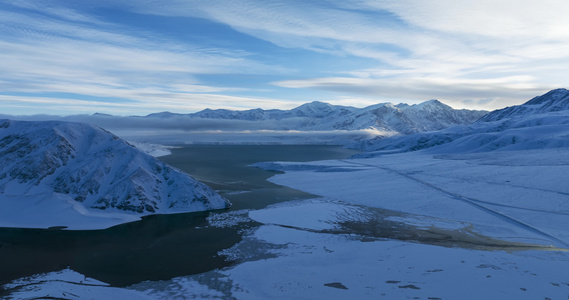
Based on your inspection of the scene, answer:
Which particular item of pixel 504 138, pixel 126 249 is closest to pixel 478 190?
pixel 126 249

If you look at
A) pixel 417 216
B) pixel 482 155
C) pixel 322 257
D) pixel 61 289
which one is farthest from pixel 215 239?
pixel 482 155

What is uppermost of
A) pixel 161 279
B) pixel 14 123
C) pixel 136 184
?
pixel 14 123

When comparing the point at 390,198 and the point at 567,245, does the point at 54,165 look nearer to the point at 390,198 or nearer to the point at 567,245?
the point at 390,198

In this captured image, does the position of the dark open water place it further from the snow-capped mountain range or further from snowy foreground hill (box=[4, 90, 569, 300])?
the snow-capped mountain range

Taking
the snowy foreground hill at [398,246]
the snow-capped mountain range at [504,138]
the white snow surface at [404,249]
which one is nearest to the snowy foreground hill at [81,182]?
the snowy foreground hill at [398,246]

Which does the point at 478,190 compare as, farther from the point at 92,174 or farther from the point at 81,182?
the point at 81,182

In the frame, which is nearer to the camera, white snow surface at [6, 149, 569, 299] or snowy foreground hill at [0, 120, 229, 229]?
white snow surface at [6, 149, 569, 299]

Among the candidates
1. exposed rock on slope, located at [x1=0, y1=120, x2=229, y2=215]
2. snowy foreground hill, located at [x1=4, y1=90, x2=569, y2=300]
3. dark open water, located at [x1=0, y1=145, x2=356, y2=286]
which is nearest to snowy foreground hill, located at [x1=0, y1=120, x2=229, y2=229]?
exposed rock on slope, located at [x1=0, y1=120, x2=229, y2=215]
